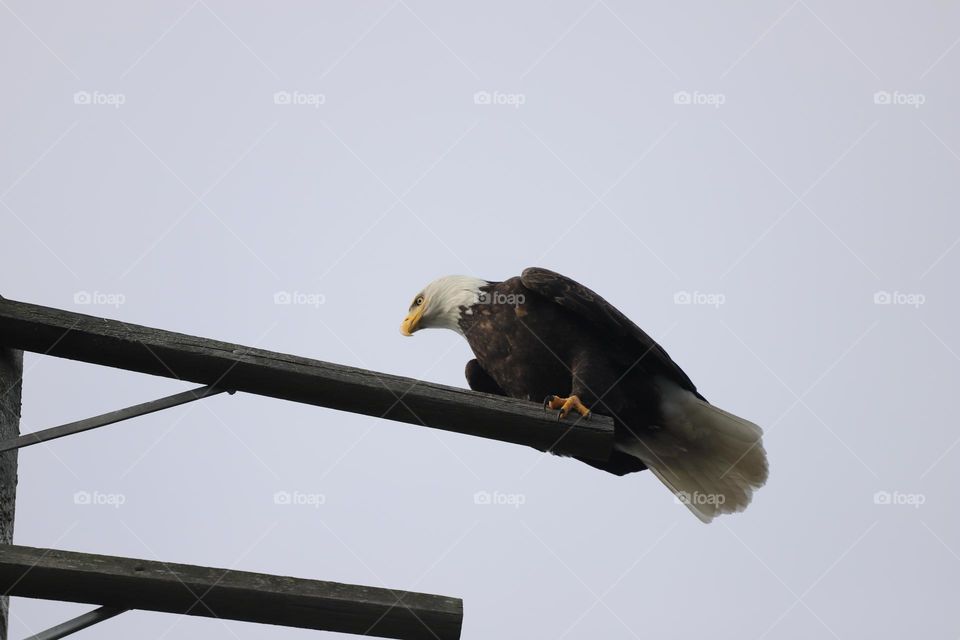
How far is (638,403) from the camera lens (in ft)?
13.4

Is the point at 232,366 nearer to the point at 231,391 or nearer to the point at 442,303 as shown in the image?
the point at 231,391

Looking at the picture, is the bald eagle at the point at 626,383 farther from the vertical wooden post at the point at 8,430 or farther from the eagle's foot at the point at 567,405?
the vertical wooden post at the point at 8,430

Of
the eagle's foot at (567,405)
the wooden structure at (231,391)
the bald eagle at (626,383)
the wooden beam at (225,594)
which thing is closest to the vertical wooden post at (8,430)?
the wooden structure at (231,391)

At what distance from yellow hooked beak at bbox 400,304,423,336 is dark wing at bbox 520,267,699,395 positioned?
793mm

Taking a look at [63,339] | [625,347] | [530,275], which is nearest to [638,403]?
[625,347]

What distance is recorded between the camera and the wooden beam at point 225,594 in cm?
234

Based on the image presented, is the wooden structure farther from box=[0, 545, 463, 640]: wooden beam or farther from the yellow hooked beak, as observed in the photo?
the yellow hooked beak

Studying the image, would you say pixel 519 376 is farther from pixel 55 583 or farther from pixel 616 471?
pixel 55 583

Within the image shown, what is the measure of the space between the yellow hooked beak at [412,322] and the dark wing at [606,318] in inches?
31.2

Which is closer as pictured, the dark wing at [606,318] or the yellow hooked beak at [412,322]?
the dark wing at [606,318]

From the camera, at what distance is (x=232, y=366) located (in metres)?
2.81

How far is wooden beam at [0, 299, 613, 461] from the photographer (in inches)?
110

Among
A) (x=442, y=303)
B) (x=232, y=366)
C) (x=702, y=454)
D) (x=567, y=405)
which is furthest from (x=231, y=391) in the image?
(x=702, y=454)

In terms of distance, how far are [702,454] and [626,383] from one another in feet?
1.54
